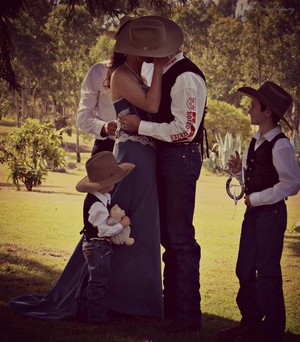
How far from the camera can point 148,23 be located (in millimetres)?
4805

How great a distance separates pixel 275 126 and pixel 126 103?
994 millimetres

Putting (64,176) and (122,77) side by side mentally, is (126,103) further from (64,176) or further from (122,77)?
(64,176)

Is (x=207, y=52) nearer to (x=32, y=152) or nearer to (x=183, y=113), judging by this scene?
(x=32, y=152)

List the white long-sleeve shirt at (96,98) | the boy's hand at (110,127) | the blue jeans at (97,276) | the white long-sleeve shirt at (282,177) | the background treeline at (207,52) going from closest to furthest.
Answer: the white long-sleeve shirt at (282,177), the blue jeans at (97,276), the boy's hand at (110,127), the white long-sleeve shirt at (96,98), the background treeline at (207,52)

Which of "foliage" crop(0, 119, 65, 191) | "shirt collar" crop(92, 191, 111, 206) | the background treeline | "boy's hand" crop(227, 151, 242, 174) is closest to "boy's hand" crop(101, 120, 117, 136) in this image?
"shirt collar" crop(92, 191, 111, 206)

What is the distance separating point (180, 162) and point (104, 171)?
50cm

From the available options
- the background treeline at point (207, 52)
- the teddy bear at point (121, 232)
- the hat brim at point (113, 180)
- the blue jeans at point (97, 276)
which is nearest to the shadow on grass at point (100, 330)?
the blue jeans at point (97, 276)

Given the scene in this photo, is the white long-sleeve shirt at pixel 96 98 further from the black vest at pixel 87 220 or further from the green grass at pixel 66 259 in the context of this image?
the green grass at pixel 66 259

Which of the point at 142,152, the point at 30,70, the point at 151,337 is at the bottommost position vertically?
the point at 151,337

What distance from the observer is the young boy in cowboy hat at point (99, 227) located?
4.76m

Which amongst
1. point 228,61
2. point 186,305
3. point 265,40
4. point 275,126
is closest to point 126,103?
point 275,126

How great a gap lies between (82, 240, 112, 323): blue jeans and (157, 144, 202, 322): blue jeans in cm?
45

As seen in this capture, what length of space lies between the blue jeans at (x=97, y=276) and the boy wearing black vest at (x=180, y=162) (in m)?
0.44

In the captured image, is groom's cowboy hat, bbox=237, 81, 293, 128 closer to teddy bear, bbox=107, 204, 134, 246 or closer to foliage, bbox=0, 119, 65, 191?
teddy bear, bbox=107, 204, 134, 246
